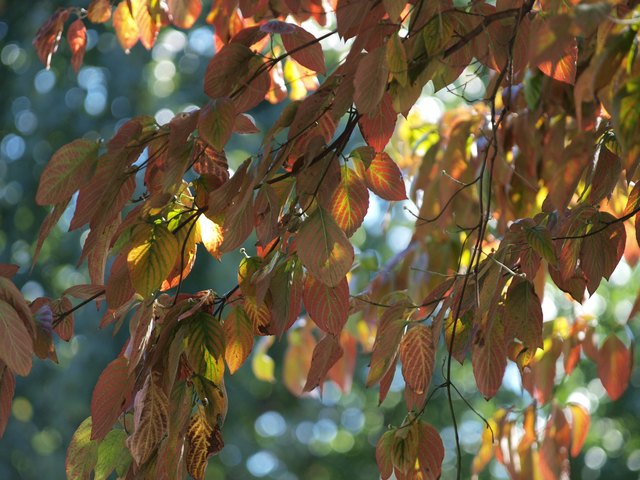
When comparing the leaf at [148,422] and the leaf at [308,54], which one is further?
the leaf at [308,54]

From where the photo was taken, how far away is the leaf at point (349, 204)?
100 cm

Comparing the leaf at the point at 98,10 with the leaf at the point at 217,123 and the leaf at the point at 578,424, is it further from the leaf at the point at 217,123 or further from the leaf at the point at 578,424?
the leaf at the point at 578,424

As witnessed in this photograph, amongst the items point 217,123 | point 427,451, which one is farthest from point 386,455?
point 217,123

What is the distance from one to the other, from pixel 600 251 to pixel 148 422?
488mm

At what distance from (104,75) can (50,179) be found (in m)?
4.55

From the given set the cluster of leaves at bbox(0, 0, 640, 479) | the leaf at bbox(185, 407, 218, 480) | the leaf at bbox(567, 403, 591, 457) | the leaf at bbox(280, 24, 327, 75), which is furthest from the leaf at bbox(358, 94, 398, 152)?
the leaf at bbox(567, 403, 591, 457)

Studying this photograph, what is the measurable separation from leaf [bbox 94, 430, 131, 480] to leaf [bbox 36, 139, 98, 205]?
0.25 meters

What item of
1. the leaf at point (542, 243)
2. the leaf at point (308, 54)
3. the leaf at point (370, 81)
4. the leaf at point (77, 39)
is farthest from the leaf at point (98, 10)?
the leaf at point (542, 243)

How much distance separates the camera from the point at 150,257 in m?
0.93

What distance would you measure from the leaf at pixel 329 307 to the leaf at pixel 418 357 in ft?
0.24

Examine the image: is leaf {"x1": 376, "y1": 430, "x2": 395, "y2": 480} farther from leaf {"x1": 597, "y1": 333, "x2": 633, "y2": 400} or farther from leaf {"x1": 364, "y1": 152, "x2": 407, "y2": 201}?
leaf {"x1": 597, "y1": 333, "x2": 633, "y2": 400}

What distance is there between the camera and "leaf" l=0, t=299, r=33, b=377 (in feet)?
2.81

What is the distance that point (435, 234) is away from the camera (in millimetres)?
1896

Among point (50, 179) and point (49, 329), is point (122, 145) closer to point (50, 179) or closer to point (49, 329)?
point (50, 179)
